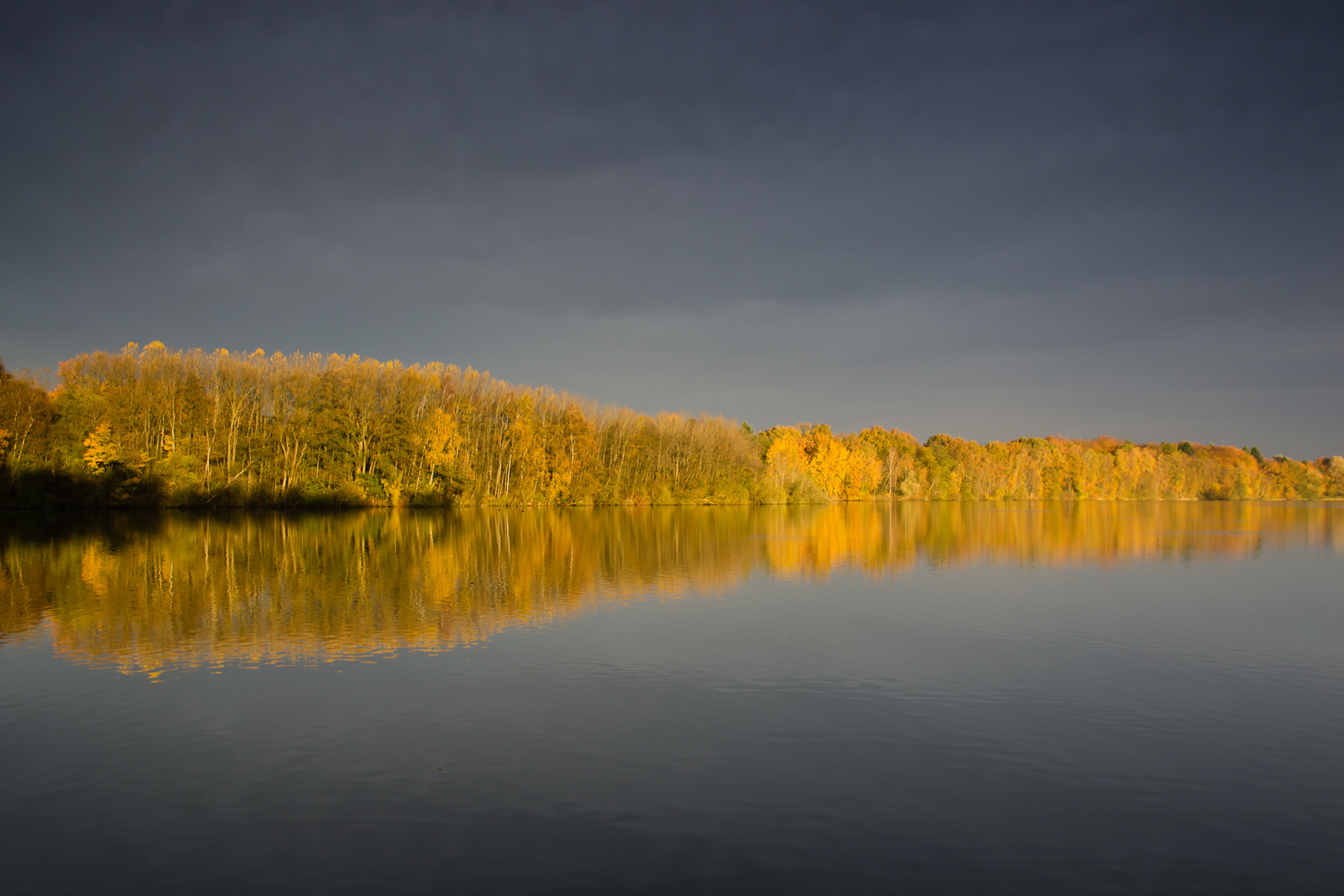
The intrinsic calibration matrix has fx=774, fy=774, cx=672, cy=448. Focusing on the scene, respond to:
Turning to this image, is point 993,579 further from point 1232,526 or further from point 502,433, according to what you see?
point 502,433

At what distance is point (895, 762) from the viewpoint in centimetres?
802

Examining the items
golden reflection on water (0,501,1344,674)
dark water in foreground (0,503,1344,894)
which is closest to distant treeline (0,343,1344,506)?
golden reflection on water (0,501,1344,674)

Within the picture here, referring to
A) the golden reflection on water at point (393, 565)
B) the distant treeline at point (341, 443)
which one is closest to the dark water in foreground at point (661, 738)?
the golden reflection on water at point (393, 565)

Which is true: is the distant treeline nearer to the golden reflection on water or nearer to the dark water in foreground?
the golden reflection on water

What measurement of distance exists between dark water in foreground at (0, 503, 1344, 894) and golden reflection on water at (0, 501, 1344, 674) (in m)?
0.20

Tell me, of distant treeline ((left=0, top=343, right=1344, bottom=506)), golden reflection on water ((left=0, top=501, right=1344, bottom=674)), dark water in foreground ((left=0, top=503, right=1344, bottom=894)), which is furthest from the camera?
distant treeline ((left=0, top=343, right=1344, bottom=506))

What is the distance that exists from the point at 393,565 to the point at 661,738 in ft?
56.0

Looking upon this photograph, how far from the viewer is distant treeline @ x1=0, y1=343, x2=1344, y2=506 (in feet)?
177

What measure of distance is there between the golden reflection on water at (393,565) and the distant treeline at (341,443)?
10.8 meters

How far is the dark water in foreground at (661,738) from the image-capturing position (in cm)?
596

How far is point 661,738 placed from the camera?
8695 mm

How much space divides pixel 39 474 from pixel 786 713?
60.9 metres

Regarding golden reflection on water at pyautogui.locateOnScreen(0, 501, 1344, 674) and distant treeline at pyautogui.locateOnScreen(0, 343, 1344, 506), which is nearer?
golden reflection on water at pyautogui.locateOnScreen(0, 501, 1344, 674)

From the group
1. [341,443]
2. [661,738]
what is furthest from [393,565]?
[341,443]
